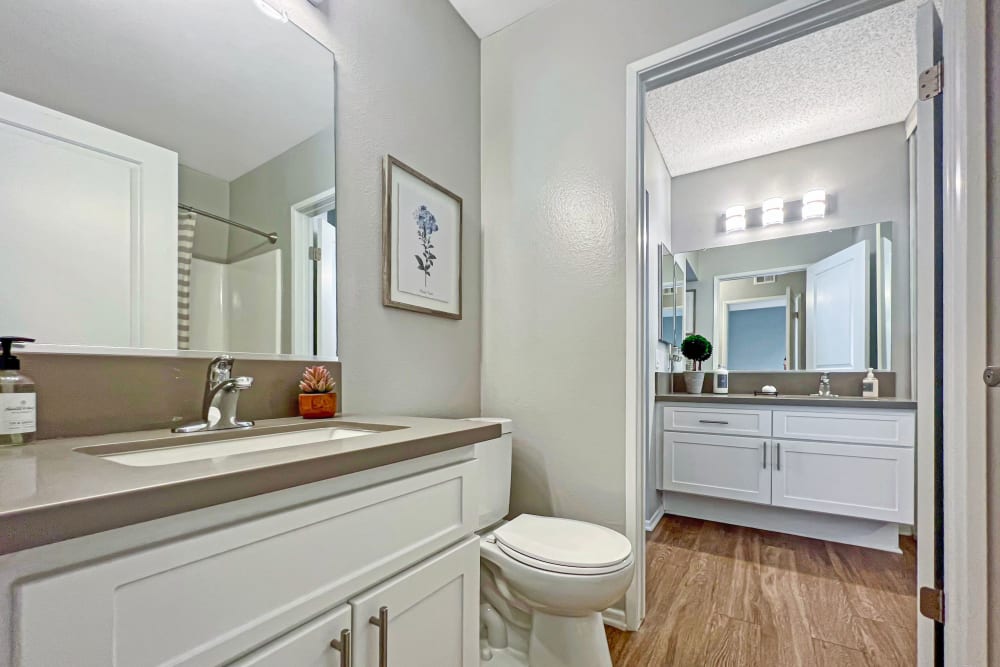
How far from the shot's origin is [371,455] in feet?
2.55

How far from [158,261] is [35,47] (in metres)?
0.44

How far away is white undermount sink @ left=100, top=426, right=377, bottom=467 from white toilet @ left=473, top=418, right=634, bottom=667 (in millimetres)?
553

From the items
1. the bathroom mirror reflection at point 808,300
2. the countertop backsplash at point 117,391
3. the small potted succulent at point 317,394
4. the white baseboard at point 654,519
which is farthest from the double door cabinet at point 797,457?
the countertop backsplash at point 117,391

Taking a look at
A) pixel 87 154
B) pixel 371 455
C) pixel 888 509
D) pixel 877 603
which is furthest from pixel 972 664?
pixel 87 154

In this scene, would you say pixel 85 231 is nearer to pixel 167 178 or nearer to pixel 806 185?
pixel 167 178

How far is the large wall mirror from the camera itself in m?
0.85

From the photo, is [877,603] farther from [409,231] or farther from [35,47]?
[35,47]

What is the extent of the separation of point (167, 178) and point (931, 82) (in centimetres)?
195

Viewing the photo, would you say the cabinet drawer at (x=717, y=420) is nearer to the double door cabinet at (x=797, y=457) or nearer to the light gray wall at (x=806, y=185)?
the double door cabinet at (x=797, y=457)

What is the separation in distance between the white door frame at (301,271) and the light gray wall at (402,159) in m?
0.11

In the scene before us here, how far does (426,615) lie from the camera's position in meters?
0.90

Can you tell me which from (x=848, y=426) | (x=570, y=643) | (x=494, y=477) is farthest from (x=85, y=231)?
(x=848, y=426)

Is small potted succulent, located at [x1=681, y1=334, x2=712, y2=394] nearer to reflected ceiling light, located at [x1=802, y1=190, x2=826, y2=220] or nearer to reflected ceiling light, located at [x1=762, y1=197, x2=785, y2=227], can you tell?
reflected ceiling light, located at [x1=762, y1=197, x2=785, y2=227]

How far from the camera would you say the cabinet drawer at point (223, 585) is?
1.44 feet
